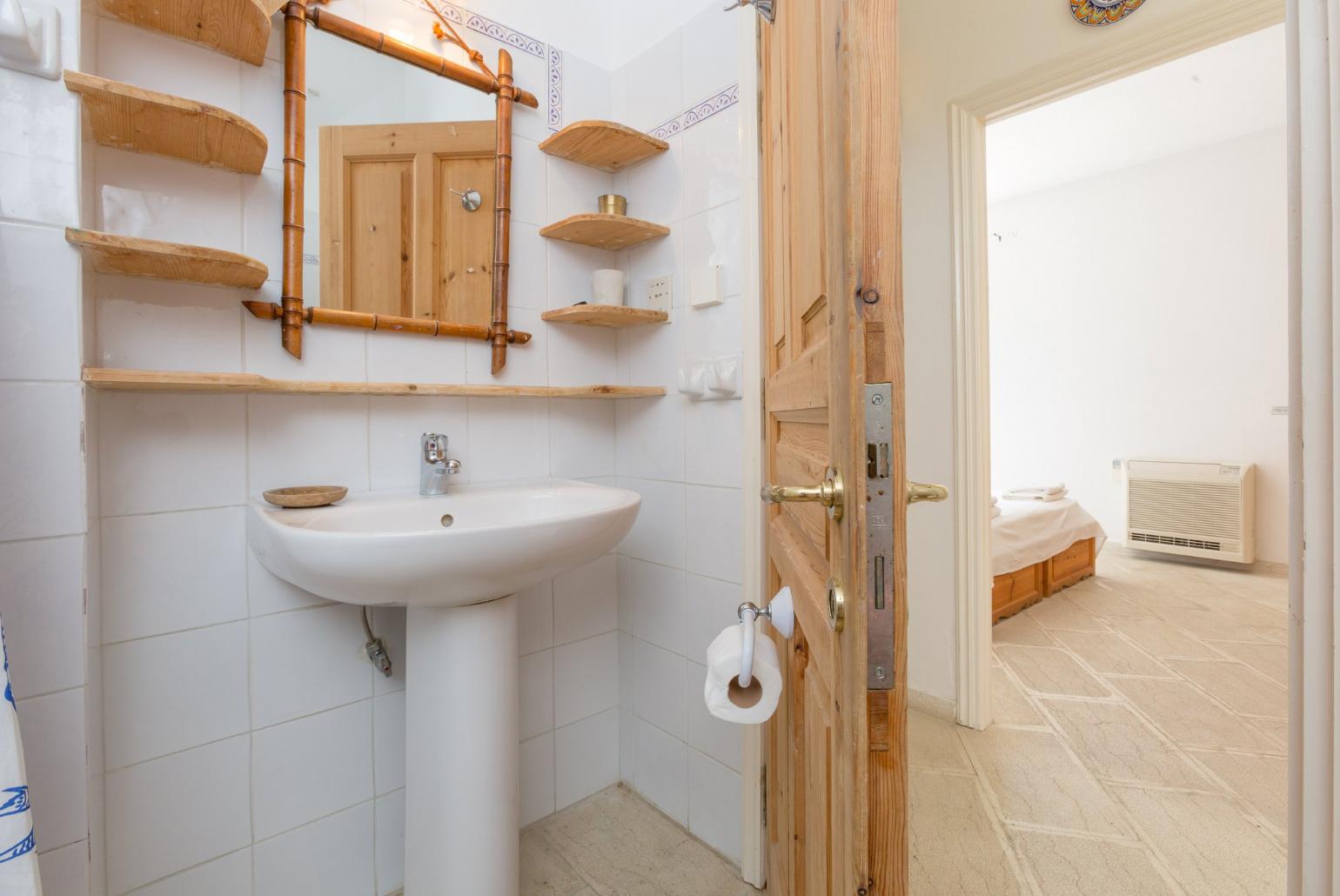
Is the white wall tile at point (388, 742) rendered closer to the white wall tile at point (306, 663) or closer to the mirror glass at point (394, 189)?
the white wall tile at point (306, 663)

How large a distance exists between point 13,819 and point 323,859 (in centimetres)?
79

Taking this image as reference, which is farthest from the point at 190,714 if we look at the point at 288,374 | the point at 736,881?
the point at 736,881

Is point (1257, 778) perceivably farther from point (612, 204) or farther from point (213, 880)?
point (213, 880)

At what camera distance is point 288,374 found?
121cm

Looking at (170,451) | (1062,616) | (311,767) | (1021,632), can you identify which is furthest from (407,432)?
(1062,616)

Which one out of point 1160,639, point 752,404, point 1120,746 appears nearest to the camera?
point 752,404

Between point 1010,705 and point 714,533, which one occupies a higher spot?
point 714,533

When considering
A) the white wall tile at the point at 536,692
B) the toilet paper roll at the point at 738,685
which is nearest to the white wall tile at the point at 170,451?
the white wall tile at the point at 536,692

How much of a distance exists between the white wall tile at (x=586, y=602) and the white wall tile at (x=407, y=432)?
1.36 feet

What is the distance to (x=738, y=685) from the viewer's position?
0.79m

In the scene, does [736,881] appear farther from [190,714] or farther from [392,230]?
Result: [392,230]

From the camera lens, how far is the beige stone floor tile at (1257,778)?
1546mm

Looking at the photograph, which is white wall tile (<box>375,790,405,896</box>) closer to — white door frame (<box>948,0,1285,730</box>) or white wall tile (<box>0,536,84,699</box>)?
white wall tile (<box>0,536,84,699</box>)

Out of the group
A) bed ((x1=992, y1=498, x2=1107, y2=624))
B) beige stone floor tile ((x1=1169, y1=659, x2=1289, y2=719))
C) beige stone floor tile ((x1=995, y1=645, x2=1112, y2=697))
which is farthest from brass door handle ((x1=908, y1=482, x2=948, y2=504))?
bed ((x1=992, y1=498, x2=1107, y2=624))
